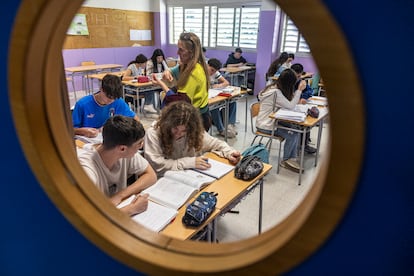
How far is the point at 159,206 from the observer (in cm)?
178

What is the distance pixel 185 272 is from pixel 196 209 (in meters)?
0.74

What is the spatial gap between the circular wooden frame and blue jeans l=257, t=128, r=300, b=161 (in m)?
2.96

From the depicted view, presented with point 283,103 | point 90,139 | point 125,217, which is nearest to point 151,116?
point 283,103

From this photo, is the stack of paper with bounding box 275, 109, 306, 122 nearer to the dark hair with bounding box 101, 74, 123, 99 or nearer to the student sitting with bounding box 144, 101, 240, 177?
the student sitting with bounding box 144, 101, 240, 177

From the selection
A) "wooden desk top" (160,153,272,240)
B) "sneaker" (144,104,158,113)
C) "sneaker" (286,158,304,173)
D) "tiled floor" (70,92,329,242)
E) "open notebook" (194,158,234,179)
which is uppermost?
"open notebook" (194,158,234,179)

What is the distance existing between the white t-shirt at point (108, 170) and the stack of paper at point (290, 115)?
6.51 feet

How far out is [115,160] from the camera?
6.41ft

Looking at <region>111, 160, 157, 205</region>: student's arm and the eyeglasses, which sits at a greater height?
the eyeglasses

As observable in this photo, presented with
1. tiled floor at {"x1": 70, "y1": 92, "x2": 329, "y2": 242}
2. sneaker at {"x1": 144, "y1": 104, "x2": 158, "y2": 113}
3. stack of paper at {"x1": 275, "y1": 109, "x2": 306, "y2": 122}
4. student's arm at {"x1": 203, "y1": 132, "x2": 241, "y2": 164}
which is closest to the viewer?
student's arm at {"x1": 203, "y1": 132, "x2": 241, "y2": 164}

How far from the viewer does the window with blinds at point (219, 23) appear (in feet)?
26.4

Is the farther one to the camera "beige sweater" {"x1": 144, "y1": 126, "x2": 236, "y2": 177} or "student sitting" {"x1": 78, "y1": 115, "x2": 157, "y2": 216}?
"beige sweater" {"x1": 144, "y1": 126, "x2": 236, "y2": 177}

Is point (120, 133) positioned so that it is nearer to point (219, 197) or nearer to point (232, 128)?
point (219, 197)

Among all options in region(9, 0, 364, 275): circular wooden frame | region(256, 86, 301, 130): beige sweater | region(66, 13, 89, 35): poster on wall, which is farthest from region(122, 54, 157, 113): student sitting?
region(9, 0, 364, 275): circular wooden frame

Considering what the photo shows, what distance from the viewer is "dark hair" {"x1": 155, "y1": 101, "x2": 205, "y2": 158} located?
2.35 metres
